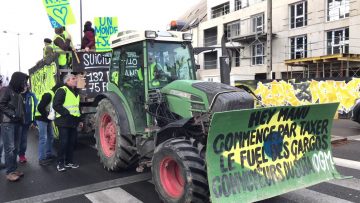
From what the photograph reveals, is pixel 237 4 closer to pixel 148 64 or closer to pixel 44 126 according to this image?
pixel 44 126

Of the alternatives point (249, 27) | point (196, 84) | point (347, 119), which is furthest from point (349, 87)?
point (249, 27)

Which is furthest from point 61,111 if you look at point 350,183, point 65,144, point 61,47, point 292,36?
point 292,36

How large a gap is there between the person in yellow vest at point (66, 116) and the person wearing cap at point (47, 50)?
8.76 feet

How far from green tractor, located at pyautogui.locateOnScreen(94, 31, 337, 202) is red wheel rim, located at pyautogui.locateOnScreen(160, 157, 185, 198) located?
1cm

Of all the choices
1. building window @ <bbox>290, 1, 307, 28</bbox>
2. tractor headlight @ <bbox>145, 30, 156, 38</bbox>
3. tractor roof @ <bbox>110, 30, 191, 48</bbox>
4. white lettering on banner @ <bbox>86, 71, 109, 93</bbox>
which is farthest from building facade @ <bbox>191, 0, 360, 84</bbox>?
tractor headlight @ <bbox>145, 30, 156, 38</bbox>

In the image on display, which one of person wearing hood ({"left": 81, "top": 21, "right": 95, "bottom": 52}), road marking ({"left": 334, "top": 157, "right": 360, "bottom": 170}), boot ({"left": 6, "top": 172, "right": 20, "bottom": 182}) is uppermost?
person wearing hood ({"left": 81, "top": 21, "right": 95, "bottom": 52})

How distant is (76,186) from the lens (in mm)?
6309

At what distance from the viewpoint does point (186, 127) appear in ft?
17.1

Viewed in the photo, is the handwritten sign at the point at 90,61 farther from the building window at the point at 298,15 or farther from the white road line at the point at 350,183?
the building window at the point at 298,15

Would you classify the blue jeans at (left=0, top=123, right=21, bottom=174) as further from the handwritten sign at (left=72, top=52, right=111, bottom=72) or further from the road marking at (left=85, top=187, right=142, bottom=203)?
the handwritten sign at (left=72, top=52, right=111, bottom=72)

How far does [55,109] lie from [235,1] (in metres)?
33.7

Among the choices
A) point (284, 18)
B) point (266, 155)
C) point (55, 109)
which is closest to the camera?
point (266, 155)

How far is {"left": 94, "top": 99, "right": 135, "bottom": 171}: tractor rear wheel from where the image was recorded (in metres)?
6.44

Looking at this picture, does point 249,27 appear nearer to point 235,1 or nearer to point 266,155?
point 235,1
